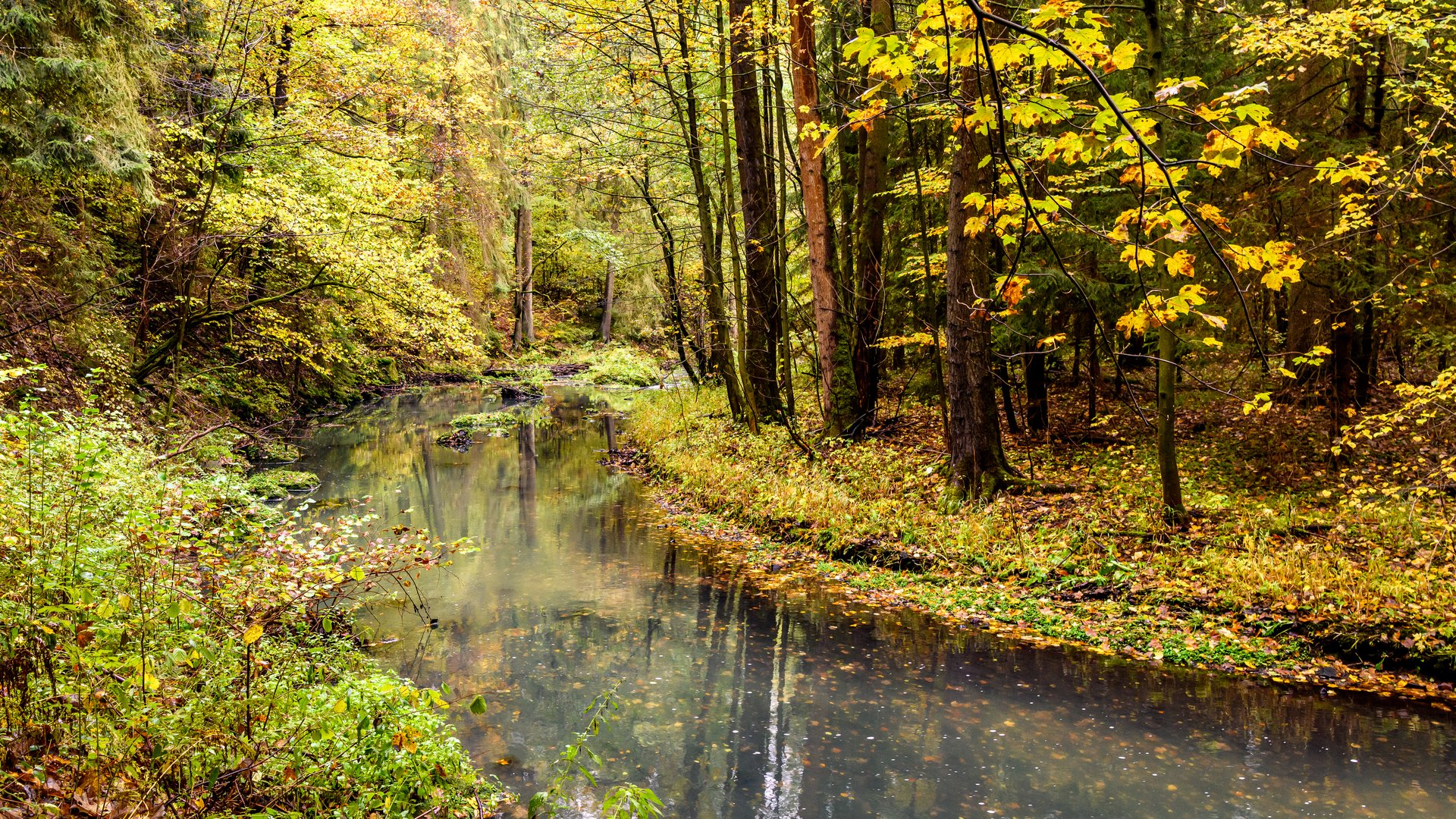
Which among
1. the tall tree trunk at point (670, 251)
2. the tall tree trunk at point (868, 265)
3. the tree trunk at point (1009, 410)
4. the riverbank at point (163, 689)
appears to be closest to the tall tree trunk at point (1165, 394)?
the tree trunk at point (1009, 410)

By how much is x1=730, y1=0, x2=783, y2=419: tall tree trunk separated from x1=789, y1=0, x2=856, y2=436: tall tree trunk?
117 cm

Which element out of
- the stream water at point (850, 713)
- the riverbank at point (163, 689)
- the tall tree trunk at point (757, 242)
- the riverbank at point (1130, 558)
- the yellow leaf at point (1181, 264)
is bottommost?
the stream water at point (850, 713)

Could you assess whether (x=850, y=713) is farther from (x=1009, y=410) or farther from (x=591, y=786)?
(x=1009, y=410)

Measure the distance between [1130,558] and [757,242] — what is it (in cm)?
780

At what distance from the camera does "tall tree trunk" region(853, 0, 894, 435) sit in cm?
1251

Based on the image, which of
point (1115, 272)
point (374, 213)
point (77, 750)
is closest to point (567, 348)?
point (374, 213)

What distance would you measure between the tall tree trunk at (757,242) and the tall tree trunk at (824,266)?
117cm

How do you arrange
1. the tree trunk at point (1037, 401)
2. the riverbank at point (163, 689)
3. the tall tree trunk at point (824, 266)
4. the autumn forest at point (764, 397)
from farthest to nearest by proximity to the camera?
1. the tall tree trunk at point (824, 266)
2. the tree trunk at point (1037, 401)
3. the autumn forest at point (764, 397)
4. the riverbank at point (163, 689)

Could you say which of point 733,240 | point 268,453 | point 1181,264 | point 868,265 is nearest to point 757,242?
point 733,240

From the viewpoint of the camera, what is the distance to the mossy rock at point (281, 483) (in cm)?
1205

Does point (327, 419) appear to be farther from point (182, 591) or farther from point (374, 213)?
point (182, 591)

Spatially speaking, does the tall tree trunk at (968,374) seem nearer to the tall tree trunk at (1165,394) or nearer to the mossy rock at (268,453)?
the tall tree trunk at (1165,394)

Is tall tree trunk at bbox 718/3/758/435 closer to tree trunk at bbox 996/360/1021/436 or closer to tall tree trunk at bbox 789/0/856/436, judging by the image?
tall tree trunk at bbox 789/0/856/436

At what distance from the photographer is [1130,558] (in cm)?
807
